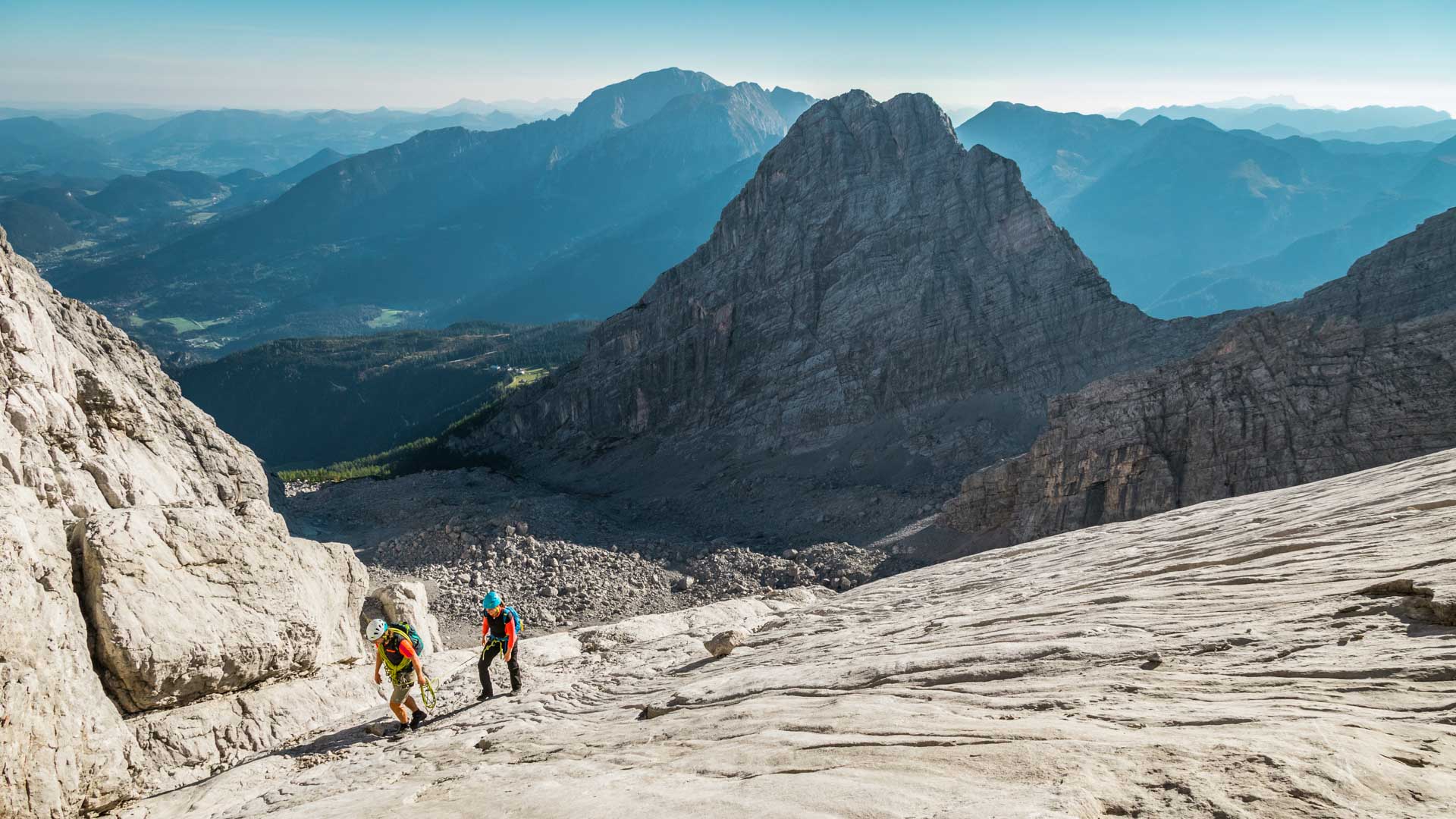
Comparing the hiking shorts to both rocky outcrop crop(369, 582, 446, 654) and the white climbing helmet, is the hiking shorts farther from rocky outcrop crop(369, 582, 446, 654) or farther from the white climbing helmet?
rocky outcrop crop(369, 582, 446, 654)

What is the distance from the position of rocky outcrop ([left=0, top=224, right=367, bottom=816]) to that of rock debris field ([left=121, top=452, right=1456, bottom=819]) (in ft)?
6.86

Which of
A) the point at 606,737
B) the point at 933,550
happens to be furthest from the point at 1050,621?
the point at 933,550

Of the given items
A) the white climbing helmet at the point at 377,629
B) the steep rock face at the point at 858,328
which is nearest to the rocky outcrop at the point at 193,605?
the white climbing helmet at the point at 377,629

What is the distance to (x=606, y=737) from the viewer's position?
16.6 m

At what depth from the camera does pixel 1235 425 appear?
5006 centimetres

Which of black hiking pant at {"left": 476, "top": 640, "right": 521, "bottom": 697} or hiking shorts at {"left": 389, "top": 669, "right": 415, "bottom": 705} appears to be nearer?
hiking shorts at {"left": 389, "top": 669, "right": 415, "bottom": 705}

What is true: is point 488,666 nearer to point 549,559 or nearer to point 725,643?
point 725,643

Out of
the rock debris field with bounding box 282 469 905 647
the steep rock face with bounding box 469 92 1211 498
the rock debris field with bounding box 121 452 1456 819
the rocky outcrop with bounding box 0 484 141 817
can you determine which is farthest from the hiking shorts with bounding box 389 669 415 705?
the steep rock face with bounding box 469 92 1211 498

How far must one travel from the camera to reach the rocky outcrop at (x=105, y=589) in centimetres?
1527

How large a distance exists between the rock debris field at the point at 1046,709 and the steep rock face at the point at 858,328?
58.8m

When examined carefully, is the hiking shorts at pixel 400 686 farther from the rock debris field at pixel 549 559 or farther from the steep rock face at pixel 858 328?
the steep rock face at pixel 858 328

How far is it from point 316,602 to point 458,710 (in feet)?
17.5

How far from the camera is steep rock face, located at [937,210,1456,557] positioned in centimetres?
4544

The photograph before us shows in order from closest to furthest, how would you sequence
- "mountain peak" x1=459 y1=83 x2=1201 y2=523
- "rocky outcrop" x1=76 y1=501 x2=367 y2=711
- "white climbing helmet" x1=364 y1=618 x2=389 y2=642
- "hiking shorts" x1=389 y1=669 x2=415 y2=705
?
"rocky outcrop" x1=76 y1=501 x2=367 y2=711 → "hiking shorts" x1=389 y1=669 x2=415 y2=705 → "white climbing helmet" x1=364 y1=618 x2=389 y2=642 → "mountain peak" x1=459 y1=83 x2=1201 y2=523
